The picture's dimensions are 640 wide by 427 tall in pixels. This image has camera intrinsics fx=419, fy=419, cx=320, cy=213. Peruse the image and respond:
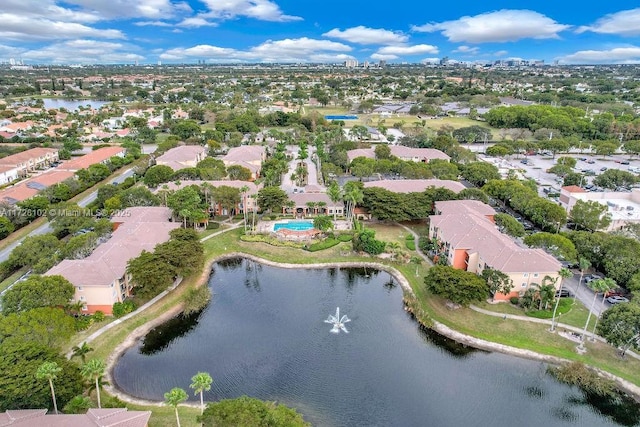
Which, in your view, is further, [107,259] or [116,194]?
[116,194]

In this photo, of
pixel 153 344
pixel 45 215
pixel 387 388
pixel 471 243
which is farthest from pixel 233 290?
pixel 45 215

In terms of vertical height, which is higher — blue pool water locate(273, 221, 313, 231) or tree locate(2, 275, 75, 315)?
tree locate(2, 275, 75, 315)

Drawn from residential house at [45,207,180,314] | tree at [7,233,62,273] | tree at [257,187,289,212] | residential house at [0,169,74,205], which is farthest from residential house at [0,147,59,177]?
tree at [257,187,289,212]

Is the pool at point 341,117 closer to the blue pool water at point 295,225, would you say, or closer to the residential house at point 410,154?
the residential house at point 410,154

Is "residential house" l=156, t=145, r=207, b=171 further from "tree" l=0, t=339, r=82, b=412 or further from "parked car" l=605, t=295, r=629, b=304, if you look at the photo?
"parked car" l=605, t=295, r=629, b=304

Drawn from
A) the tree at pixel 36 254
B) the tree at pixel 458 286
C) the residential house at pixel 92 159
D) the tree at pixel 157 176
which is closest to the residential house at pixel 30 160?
the residential house at pixel 92 159

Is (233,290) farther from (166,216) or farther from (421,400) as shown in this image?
(421,400)

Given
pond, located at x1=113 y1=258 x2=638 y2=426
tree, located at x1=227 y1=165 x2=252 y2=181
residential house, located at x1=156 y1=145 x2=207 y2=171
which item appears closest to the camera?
pond, located at x1=113 y1=258 x2=638 y2=426
